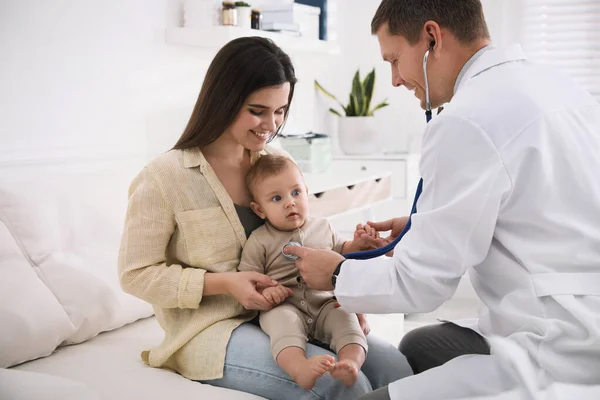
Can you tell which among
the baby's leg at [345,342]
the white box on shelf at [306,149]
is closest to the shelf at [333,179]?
the white box on shelf at [306,149]

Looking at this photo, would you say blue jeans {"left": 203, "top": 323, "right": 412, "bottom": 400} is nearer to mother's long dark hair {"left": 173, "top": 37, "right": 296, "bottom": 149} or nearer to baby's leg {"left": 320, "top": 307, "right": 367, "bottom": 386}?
baby's leg {"left": 320, "top": 307, "right": 367, "bottom": 386}

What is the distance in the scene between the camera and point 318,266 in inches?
60.8

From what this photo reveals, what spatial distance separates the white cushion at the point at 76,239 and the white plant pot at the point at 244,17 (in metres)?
1.14

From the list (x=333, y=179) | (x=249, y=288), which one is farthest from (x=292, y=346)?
(x=333, y=179)

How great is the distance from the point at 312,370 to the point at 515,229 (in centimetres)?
50

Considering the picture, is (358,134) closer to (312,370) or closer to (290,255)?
(290,255)

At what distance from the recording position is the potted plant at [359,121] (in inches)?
167

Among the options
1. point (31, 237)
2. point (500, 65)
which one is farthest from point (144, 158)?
point (500, 65)

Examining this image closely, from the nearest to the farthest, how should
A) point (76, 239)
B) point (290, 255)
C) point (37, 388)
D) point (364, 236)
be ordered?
point (37, 388) → point (290, 255) → point (364, 236) → point (76, 239)

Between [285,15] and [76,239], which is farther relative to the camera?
[285,15]

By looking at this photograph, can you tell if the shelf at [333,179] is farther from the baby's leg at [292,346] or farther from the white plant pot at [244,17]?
the baby's leg at [292,346]

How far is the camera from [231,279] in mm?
1580

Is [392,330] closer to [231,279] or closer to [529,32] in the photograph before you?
[231,279]

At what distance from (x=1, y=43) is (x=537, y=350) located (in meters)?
1.72
